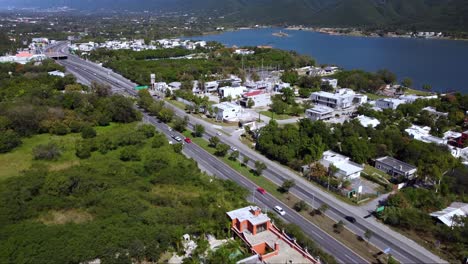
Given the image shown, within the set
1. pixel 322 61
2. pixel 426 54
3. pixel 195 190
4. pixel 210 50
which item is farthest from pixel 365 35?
pixel 195 190

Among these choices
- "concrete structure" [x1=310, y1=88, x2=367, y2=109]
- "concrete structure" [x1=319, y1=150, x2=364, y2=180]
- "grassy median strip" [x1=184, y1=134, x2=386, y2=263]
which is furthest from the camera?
"concrete structure" [x1=310, y1=88, x2=367, y2=109]

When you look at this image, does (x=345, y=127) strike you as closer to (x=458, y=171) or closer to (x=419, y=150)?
(x=419, y=150)

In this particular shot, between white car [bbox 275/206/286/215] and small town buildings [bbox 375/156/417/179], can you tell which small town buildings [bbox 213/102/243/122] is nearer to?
small town buildings [bbox 375/156/417/179]

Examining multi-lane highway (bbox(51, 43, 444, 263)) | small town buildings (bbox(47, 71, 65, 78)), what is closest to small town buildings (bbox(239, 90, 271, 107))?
multi-lane highway (bbox(51, 43, 444, 263))

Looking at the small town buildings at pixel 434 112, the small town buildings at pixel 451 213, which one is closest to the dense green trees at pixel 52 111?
the small town buildings at pixel 451 213

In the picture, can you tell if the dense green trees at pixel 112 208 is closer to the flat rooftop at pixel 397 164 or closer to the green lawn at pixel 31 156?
the green lawn at pixel 31 156

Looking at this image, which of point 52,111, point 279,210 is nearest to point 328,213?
point 279,210

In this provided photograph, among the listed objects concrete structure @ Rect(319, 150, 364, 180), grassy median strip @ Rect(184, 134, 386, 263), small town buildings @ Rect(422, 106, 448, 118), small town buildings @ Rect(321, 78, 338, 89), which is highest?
small town buildings @ Rect(321, 78, 338, 89)
